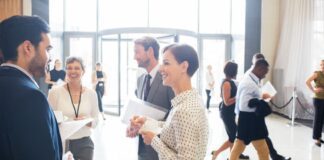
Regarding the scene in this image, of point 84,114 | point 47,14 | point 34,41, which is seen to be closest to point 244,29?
point 47,14

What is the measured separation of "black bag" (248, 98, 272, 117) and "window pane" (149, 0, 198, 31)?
7566 millimetres

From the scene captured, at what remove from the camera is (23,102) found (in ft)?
3.67

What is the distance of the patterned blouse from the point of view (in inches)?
63.4

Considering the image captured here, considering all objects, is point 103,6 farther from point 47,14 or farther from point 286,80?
point 286,80

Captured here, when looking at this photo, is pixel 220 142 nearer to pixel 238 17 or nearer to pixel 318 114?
pixel 318 114

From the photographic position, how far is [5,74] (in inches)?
47.8

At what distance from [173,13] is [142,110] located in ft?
30.5

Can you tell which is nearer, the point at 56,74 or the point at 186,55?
the point at 186,55

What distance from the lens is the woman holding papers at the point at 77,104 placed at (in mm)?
2732

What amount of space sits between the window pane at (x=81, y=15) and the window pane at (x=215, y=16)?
363 centimetres

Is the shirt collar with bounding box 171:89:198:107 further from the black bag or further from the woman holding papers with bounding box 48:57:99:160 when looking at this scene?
the black bag

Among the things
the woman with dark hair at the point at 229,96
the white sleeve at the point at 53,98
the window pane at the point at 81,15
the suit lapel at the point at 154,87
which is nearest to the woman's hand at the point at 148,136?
the suit lapel at the point at 154,87

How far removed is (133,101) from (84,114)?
0.78 m

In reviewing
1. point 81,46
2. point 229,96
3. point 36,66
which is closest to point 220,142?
point 229,96
